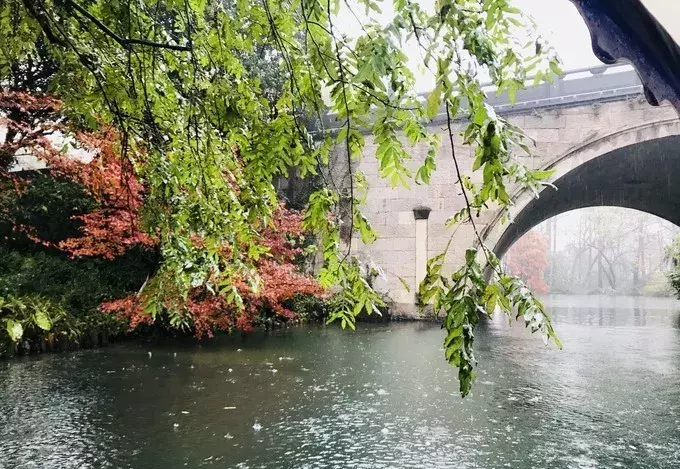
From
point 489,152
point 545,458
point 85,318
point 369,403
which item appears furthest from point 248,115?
point 85,318

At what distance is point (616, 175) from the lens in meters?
14.0

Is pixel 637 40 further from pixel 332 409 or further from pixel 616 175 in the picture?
pixel 616 175

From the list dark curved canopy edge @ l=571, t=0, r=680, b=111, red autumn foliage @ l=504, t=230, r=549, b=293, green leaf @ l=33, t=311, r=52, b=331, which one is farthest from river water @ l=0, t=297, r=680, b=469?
red autumn foliage @ l=504, t=230, r=549, b=293

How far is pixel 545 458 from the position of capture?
4.06 m

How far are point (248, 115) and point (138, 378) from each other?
508 cm

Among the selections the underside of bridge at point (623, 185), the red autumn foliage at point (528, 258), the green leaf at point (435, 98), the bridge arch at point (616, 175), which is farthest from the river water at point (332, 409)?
the red autumn foliage at point (528, 258)

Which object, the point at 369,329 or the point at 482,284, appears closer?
the point at 482,284

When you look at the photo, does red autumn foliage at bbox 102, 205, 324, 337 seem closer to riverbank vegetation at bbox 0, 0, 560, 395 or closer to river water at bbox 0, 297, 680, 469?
river water at bbox 0, 297, 680, 469

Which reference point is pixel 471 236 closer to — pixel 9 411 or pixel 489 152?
pixel 9 411

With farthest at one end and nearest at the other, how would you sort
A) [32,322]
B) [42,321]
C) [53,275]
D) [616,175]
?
[616,175] < [53,275] < [32,322] < [42,321]

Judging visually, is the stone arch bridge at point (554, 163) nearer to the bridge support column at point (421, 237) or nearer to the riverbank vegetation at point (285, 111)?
the bridge support column at point (421, 237)

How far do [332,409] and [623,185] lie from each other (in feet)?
42.9

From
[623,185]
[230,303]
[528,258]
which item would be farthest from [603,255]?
[230,303]

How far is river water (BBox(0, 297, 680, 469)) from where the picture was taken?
4.06 meters
